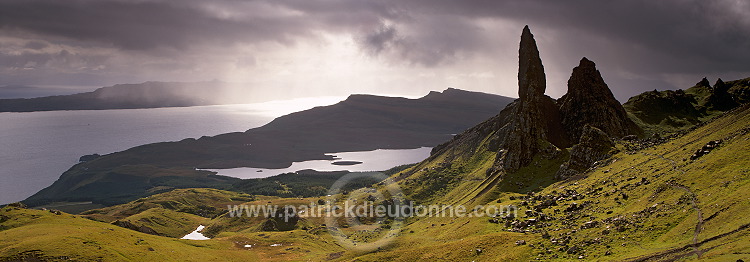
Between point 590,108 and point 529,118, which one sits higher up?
point 590,108

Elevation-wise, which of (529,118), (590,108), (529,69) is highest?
(529,69)

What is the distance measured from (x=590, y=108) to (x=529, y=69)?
936 inches

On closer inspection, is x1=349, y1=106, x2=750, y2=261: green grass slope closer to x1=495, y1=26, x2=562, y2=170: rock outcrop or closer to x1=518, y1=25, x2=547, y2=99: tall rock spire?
x1=495, y1=26, x2=562, y2=170: rock outcrop

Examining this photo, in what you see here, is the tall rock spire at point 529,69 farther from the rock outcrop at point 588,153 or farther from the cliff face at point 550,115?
the rock outcrop at point 588,153

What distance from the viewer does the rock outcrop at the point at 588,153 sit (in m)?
109

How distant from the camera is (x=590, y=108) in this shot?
153500 millimetres

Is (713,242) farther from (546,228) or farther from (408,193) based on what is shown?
(408,193)

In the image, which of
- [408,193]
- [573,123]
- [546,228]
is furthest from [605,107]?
[546,228]

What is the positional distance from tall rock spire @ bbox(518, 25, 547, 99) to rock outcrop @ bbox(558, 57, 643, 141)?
10371 millimetres

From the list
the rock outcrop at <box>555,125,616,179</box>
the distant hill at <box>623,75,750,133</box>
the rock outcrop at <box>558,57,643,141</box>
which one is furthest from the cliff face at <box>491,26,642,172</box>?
the distant hill at <box>623,75,750,133</box>

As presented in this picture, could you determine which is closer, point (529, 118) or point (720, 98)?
point (529, 118)

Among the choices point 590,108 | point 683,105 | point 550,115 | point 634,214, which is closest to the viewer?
point 634,214

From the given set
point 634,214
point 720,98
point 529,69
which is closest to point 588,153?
point 634,214

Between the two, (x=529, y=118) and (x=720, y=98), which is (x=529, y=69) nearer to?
(x=529, y=118)
